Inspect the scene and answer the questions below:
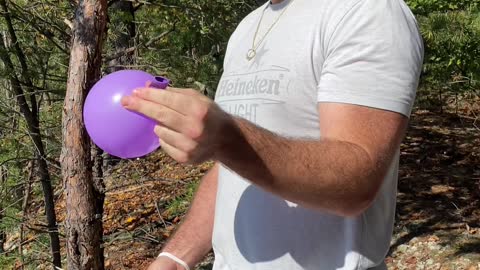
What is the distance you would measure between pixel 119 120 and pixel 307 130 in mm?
407

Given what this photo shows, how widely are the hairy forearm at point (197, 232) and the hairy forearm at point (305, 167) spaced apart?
0.72 m

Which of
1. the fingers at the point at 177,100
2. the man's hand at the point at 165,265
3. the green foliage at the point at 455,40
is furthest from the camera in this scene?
the green foliage at the point at 455,40

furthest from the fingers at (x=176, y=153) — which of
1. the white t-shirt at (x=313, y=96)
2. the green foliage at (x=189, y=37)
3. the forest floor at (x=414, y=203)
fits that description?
the green foliage at (x=189, y=37)

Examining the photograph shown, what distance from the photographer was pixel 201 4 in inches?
181

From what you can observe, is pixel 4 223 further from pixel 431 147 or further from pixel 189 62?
pixel 431 147

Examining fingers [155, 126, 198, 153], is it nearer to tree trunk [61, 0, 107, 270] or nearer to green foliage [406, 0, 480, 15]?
tree trunk [61, 0, 107, 270]

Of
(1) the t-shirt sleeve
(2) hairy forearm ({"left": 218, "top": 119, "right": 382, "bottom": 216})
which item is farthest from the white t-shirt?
(2) hairy forearm ({"left": 218, "top": 119, "right": 382, "bottom": 216})

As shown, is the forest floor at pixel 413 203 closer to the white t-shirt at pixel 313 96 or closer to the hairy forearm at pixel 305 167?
the white t-shirt at pixel 313 96

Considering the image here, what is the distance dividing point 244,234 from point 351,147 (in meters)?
0.47

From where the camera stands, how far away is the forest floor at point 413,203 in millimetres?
4570

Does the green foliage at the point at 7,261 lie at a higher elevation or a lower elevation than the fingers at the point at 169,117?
lower

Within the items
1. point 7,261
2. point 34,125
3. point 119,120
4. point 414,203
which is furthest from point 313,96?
point 414,203

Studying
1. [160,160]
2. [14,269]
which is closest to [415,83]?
[14,269]

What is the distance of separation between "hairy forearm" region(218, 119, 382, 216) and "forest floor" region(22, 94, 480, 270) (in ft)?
9.18
